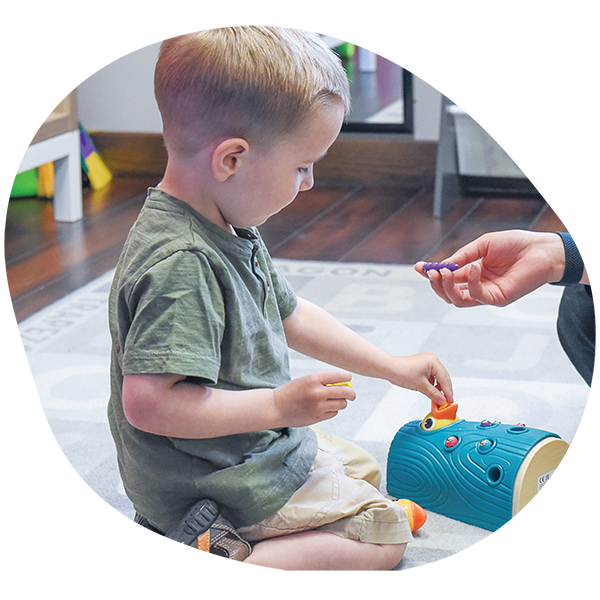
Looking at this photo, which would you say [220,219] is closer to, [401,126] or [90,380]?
[90,380]

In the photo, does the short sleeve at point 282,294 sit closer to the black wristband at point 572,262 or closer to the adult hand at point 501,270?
the adult hand at point 501,270

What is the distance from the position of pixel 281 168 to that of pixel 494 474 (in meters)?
0.31

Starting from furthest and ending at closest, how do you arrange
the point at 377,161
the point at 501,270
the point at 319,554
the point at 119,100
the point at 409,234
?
1. the point at 119,100
2. the point at 377,161
3. the point at 409,234
4. the point at 501,270
5. the point at 319,554

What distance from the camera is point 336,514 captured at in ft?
1.99

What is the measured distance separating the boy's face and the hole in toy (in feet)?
0.93

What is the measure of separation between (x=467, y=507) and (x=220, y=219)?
1.05 feet

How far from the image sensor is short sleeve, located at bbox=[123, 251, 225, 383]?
0.50 metres

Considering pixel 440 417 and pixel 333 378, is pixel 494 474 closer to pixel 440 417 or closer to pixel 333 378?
pixel 440 417

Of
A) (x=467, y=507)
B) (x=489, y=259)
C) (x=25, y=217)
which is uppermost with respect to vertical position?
(x=489, y=259)

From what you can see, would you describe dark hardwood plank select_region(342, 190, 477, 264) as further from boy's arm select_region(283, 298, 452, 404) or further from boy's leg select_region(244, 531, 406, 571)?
boy's leg select_region(244, 531, 406, 571)

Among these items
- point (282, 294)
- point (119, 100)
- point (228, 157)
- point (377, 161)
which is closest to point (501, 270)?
point (282, 294)

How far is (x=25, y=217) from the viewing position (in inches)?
64.0

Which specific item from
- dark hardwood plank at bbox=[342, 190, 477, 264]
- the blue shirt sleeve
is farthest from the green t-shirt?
dark hardwood plank at bbox=[342, 190, 477, 264]

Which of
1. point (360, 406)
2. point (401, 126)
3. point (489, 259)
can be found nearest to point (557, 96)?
point (489, 259)
